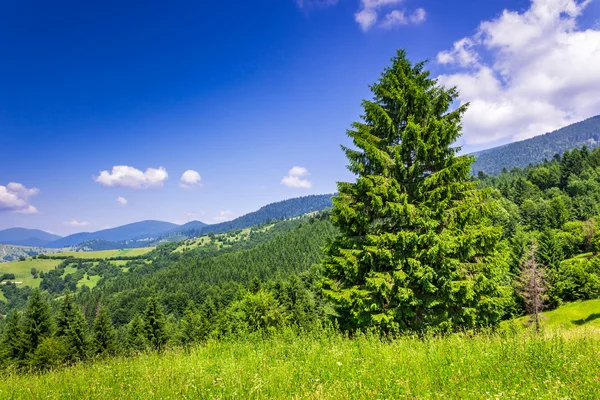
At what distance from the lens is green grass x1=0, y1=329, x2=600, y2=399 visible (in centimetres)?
464

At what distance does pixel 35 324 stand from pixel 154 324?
14114 millimetres

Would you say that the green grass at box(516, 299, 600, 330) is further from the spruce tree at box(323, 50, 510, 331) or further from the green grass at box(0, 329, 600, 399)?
the green grass at box(0, 329, 600, 399)

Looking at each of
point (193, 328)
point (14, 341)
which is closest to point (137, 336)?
point (193, 328)

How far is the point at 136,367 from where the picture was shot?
708cm

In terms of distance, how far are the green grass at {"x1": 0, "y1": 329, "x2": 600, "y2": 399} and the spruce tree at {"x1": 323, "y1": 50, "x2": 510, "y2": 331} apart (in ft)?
13.8

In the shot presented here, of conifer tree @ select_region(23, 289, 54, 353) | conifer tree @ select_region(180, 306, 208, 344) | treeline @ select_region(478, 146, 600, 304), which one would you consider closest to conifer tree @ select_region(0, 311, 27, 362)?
conifer tree @ select_region(23, 289, 54, 353)

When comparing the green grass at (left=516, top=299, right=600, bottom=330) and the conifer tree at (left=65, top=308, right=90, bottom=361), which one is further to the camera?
the green grass at (left=516, top=299, right=600, bottom=330)

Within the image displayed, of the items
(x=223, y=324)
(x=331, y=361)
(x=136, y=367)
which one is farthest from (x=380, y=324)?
(x=223, y=324)

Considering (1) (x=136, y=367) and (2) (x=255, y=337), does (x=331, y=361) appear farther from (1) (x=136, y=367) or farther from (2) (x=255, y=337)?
(1) (x=136, y=367)

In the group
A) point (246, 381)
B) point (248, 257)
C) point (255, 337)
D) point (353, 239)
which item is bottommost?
point (248, 257)

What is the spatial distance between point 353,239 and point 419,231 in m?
2.68

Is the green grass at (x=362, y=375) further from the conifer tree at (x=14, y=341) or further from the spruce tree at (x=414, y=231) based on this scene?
the conifer tree at (x=14, y=341)

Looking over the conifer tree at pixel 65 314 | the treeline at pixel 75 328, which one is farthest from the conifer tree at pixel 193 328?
the conifer tree at pixel 65 314

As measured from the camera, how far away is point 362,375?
5.36m
